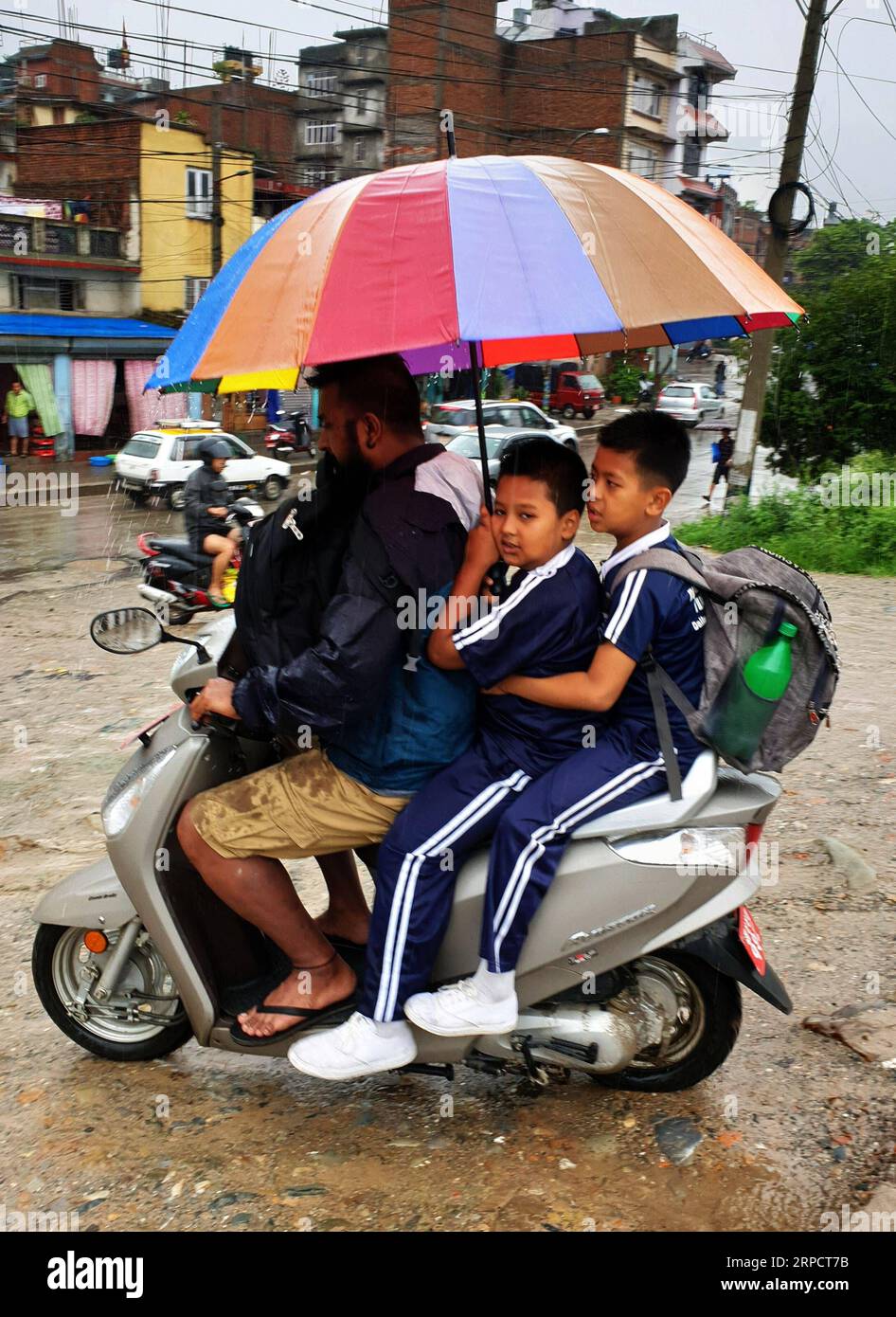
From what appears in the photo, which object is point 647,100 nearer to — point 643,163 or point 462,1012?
point 643,163

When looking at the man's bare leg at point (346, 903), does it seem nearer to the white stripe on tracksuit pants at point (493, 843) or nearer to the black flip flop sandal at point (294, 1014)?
the black flip flop sandal at point (294, 1014)

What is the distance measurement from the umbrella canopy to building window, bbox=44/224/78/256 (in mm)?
26962

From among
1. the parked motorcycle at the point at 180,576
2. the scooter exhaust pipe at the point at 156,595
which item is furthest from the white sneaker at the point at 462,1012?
the parked motorcycle at the point at 180,576

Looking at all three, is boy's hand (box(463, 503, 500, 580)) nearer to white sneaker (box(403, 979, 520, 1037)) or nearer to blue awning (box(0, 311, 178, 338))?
white sneaker (box(403, 979, 520, 1037))

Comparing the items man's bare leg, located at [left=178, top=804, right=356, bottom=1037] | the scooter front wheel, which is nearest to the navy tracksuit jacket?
man's bare leg, located at [left=178, top=804, right=356, bottom=1037]

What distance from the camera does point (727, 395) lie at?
44.2 meters

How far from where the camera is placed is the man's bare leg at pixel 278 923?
282 cm

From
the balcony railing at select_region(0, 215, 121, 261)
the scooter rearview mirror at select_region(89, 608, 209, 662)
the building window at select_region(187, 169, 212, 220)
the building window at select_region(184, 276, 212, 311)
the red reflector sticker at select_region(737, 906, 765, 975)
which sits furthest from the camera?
the building window at select_region(187, 169, 212, 220)

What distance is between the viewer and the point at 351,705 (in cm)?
260

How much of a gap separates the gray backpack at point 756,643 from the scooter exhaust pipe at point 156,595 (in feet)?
24.7

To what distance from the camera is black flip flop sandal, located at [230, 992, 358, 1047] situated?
289 cm

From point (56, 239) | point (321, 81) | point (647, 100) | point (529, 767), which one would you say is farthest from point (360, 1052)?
point (321, 81)

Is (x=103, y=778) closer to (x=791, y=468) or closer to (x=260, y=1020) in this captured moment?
(x=260, y=1020)

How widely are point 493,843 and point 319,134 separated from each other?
165 ft
